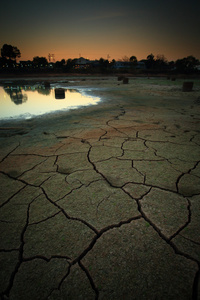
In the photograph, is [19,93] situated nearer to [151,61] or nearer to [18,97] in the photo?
[18,97]

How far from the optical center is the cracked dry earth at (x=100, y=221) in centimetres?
77

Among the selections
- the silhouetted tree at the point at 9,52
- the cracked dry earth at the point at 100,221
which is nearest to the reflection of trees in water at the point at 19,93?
the cracked dry earth at the point at 100,221

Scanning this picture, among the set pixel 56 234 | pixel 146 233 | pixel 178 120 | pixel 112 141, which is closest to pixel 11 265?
pixel 56 234

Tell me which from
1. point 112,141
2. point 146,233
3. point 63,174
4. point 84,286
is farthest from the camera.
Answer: point 112,141

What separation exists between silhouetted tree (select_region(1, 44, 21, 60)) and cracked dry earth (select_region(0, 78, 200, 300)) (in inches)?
2669

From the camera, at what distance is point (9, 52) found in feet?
171

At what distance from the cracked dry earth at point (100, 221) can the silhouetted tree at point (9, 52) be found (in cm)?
6778

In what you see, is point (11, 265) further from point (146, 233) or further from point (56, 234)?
point (146, 233)

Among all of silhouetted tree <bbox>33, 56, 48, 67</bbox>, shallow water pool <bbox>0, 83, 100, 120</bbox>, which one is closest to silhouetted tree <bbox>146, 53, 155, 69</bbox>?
silhouetted tree <bbox>33, 56, 48, 67</bbox>

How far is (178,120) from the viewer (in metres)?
3.41

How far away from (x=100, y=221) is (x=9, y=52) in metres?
69.4

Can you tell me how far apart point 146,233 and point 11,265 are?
0.84 meters

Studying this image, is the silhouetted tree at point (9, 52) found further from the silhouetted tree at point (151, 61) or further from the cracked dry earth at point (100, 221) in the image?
the cracked dry earth at point (100, 221)

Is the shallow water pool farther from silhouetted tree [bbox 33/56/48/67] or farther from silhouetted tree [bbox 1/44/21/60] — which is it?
silhouetted tree [bbox 33/56/48/67]
